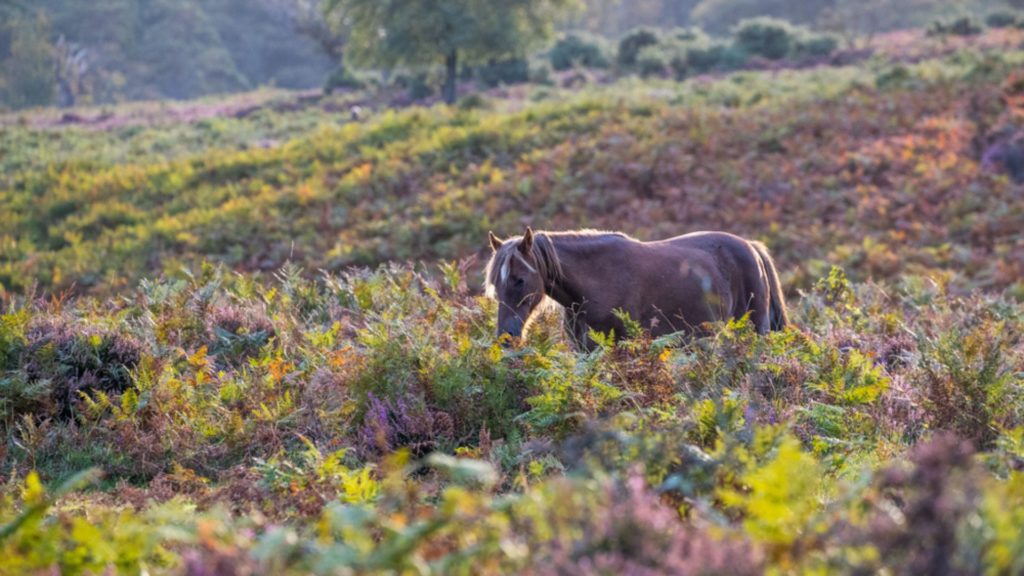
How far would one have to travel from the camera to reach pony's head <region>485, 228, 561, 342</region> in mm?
6945

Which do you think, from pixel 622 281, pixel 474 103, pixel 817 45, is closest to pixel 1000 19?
pixel 817 45

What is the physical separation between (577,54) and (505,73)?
270 inches

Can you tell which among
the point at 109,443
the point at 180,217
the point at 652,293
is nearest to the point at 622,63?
the point at 180,217

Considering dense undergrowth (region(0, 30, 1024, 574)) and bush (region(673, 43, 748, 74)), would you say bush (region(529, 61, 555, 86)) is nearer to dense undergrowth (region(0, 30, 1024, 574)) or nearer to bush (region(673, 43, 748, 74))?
bush (region(673, 43, 748, 74))

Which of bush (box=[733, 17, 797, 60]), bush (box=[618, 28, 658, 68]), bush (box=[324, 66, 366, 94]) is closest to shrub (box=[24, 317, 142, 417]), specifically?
bush (box=[618, 28, 658, 68])

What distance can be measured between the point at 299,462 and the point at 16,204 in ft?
66.2

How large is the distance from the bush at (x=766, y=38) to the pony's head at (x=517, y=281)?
3847 cm

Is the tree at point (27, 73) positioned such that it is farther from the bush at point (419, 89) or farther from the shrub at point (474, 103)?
the shrub at point (474, 103)

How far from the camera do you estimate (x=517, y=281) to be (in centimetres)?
701

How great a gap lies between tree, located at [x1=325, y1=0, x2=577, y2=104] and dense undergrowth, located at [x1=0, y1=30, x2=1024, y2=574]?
18.1 m

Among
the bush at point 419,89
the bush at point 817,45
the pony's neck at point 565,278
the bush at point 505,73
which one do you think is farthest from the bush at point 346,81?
the pony's neck at point 565,278

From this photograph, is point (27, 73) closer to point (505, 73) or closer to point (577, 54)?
point (505, 73)

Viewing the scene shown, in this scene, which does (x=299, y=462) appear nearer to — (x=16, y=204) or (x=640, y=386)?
(x=640, y=386)

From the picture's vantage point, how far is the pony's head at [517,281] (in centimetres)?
695
